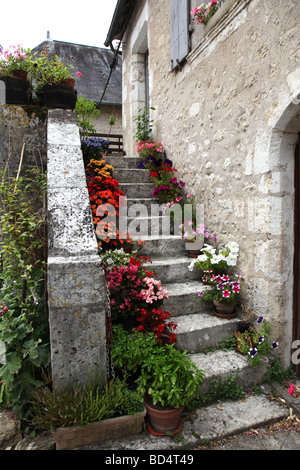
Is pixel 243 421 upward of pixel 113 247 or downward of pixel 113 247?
downward

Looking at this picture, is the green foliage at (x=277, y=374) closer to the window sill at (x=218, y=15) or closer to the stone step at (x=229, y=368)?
the stone step at (x=229, y=368)

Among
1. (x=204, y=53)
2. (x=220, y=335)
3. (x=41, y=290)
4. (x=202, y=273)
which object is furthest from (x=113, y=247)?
(x=204, y=53)

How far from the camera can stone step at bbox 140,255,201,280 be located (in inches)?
121

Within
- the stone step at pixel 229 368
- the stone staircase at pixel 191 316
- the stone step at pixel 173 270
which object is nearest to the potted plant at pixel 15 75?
the stone staircase at pixel 191 316

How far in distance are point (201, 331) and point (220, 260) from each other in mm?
728

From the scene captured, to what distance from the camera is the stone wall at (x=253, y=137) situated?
2.29 meters

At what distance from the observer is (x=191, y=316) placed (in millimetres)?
2785

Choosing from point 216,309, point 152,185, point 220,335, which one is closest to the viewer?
point 220,335

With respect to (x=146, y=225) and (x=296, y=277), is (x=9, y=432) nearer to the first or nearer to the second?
(x=296, y=277)

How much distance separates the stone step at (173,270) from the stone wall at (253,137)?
52 centimetres

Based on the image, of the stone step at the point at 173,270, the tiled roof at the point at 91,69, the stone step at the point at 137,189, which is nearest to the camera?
the stone step at the point at 173,270
